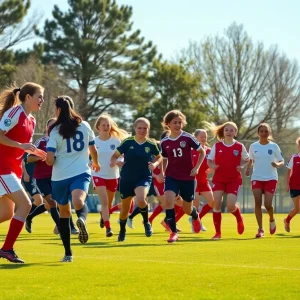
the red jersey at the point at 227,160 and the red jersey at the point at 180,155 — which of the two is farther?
the red jersey at the point at 227,160

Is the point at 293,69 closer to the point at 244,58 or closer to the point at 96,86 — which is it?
the point at 244,58

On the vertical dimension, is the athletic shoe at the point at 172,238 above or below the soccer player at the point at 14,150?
below

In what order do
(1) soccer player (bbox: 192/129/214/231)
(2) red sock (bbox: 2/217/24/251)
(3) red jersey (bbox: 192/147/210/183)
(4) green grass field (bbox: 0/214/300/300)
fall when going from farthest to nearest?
(3) red jersey (bbox: 192/147/210/183) < (1) soccer player (bbox: 192/129/214/231) < (2) red sock (bbox: 2/217/24/251) < (4) green grass field (bbox: 0/214/300/300)

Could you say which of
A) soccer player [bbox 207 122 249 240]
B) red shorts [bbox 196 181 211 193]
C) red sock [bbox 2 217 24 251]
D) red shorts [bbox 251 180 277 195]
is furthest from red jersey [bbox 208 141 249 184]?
red sock [bbox 2 217 24 251]

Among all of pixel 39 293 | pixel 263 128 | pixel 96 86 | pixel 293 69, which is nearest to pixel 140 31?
pixel 96 86

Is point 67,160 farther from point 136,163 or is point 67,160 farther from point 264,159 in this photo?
point 264,159

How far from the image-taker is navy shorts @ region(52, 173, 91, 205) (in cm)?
1098

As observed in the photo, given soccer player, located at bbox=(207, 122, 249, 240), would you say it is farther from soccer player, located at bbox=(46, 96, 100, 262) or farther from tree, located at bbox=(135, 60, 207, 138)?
tree, located at bbox=(135, 60, 207, 138)

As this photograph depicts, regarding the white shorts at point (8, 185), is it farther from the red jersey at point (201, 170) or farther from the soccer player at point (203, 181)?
the red jersey at point (201, 170)

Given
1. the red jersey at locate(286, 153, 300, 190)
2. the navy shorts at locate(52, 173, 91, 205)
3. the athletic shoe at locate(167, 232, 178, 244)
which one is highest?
the red jersey at locate(286, 153, 300, 190)

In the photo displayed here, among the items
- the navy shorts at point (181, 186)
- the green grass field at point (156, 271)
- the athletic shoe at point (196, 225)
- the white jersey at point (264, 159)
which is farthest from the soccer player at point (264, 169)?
the green grass field at point (156, 271)

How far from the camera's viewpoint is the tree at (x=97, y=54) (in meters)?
64.2

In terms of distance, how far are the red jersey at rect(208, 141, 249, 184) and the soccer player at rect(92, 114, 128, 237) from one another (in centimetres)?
180

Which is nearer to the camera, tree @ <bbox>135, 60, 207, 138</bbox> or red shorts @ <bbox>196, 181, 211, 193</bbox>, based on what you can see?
red shorts @ <bbox>196, 181, 211, 193</bbox>
